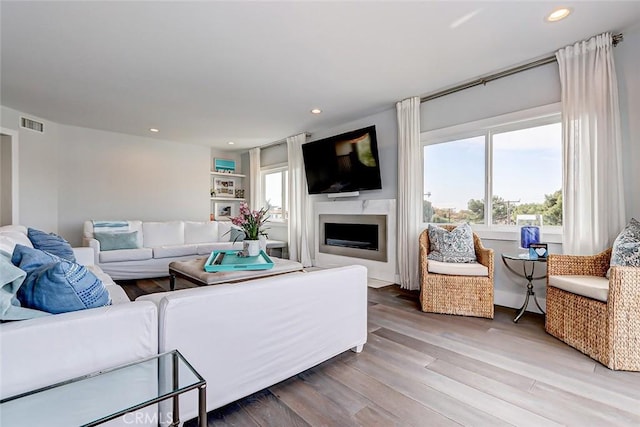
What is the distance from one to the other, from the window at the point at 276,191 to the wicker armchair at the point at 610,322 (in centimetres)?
459

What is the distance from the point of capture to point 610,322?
1.93m

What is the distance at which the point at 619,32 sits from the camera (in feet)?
8.02

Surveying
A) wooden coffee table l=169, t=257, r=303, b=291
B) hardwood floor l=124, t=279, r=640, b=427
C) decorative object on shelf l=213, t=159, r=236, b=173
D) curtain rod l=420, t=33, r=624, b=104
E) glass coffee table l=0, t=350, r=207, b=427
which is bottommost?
hardwood floor l=124, t=279, r=640, b=427

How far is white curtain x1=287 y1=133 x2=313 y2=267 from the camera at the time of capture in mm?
5414

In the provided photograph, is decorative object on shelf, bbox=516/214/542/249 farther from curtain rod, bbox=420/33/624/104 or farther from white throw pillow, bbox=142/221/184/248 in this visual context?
white throw pillow, bbox=142/221/184/248

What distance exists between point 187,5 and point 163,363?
2.22 metres

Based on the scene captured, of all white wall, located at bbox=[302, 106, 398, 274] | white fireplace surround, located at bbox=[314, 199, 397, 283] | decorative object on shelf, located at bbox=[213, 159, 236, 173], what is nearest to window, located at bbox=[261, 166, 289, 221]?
decorative object on shelf, located at bbox=[213, 159, 236, 173]

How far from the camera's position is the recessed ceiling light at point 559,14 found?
7.01 feet

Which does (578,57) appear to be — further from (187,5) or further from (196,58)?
(196,58)

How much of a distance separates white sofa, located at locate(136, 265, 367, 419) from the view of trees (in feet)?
7.11

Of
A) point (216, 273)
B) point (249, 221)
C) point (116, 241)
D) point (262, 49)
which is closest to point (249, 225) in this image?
point (249, 221)

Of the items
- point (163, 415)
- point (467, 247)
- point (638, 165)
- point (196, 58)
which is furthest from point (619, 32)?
point (163, 415)

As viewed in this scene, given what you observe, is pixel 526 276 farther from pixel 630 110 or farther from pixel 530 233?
pixel 630 110

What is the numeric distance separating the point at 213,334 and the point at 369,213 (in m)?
3.35
